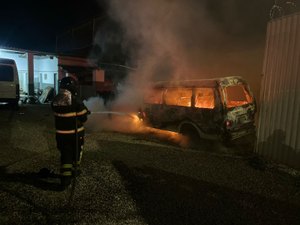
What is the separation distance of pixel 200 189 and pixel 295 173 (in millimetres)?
2141

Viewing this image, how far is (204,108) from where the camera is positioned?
679 cm

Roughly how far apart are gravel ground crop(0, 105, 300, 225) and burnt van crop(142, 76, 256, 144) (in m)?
0.56

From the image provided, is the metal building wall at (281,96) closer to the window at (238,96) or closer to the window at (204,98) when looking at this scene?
the window at (238,96)

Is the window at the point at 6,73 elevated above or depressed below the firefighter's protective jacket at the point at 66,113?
above

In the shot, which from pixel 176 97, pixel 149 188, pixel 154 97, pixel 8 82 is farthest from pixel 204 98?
pixel 8 82

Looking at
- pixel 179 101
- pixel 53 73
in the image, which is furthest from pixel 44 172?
pixel 53 73

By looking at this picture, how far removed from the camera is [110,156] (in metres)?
6.41

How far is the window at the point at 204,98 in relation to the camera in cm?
712

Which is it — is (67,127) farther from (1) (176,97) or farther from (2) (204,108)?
(1) (176,97)

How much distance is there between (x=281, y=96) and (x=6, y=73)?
12210mm

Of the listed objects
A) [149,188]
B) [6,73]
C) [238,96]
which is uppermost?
[6,73]

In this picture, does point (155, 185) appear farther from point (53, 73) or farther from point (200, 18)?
point (53, 73)

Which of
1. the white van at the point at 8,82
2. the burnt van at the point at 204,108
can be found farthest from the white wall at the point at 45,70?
the burnt van at the point at 204,108

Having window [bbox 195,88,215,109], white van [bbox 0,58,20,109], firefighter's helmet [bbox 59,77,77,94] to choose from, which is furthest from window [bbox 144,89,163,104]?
white van [bbox 0,58,20,109]
